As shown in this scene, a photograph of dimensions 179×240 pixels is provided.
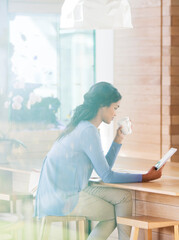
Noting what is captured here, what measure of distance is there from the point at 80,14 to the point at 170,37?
88cm

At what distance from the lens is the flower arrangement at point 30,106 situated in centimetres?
39

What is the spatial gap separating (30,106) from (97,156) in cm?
69

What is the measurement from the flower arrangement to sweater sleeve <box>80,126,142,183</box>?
0.66 m

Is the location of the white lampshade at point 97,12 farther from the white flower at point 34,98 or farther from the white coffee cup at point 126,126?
the white flower at point 34,98

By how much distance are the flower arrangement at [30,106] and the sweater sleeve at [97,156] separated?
26.0 inches

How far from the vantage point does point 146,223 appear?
42.4 inches

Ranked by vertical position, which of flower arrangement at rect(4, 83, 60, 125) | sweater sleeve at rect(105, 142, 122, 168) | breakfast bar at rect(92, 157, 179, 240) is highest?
flower arrangement at rect(4, 83, 60, 125)

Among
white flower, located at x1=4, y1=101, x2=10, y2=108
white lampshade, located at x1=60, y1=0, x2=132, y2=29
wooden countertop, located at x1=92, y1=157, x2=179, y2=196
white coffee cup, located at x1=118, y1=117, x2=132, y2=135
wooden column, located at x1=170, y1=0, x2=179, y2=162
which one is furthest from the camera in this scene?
wooden column, located at x1=170, y1=0, x2=179, y2=162

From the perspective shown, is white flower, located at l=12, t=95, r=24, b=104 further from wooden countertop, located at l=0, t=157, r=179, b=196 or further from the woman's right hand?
the woman's right hand

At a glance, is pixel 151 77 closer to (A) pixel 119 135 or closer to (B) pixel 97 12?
(A) pixel 119 135

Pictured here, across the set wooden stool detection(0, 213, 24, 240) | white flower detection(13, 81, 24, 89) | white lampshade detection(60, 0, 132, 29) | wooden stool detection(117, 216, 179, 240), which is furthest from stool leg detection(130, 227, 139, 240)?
white flower detection(13, 81, 24, 89)

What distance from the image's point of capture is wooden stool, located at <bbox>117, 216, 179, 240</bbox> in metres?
1.08

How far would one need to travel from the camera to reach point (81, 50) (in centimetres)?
48

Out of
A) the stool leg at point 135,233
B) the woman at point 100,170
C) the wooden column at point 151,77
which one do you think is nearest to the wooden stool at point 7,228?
the woman at point 100,170
